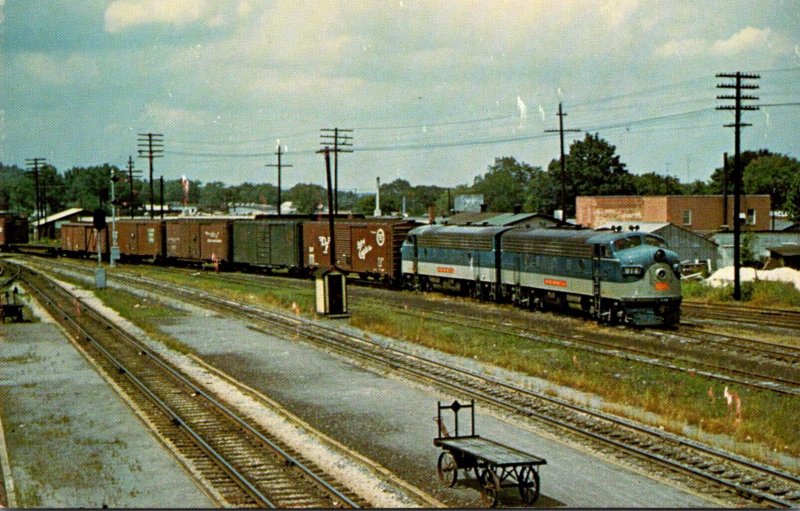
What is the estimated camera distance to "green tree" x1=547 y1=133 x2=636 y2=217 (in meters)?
118

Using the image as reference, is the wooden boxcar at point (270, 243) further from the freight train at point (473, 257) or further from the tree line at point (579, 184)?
the tree line at point (579, 184)

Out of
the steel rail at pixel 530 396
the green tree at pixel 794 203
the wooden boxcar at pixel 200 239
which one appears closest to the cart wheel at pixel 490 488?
the steel rail at pixel 530 396

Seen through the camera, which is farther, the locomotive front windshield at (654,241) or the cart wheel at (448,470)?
the locomotive front windshield at (654,241)

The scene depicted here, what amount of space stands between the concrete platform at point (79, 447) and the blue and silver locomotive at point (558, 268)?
16.2 m

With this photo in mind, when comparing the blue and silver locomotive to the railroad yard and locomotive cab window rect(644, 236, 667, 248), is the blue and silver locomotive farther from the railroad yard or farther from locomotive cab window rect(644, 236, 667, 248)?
the railroad yard

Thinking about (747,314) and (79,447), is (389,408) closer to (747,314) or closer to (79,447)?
(79,447)

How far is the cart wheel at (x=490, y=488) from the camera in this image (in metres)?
13.4

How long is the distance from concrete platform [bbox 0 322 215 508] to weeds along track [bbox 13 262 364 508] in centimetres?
42

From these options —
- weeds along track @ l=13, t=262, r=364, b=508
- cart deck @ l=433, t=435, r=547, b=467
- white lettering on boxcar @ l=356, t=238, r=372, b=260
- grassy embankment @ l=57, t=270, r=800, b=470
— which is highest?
white lettering on boxcar @ l=356, t=238, r=372, b=260

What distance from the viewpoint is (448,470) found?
14.8m

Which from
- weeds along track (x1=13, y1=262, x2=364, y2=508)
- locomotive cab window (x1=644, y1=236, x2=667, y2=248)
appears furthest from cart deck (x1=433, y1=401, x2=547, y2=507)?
locomotive cab window (x1=644, y1=236, x2=667, y2=248)

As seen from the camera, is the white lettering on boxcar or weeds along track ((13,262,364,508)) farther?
the white lettering on boxcar

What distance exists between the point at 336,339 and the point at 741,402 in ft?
46.8

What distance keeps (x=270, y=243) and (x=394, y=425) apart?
41399 mm
